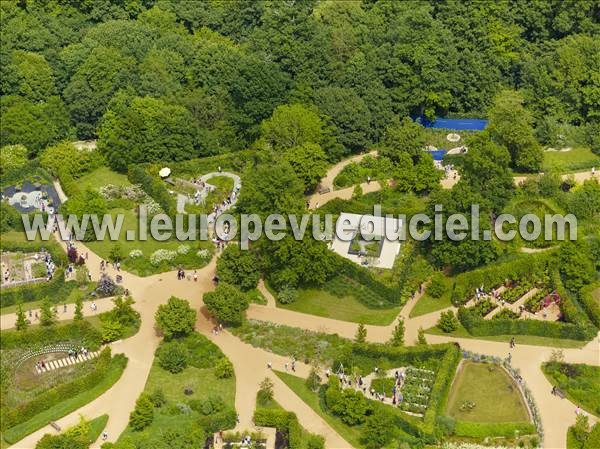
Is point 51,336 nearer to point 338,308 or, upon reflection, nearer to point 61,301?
point 61,301

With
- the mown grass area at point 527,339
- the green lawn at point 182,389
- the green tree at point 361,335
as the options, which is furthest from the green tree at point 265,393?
the mown grass area at point 527,339

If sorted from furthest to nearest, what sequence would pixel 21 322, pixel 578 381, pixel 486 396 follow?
pixel 21 322
pixel 578 381
pixel 486 396

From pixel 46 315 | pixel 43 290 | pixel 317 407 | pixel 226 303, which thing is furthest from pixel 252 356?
pixel 43 290

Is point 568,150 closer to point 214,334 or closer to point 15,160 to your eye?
point 214,334

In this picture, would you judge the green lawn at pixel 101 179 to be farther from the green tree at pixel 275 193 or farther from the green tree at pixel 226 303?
the green tree at pixel 226 303

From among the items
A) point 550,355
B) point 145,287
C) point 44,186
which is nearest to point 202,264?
point 145,287

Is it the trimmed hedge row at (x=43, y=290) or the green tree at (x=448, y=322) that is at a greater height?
the trimmed hedge row at (x=43, y=290)
